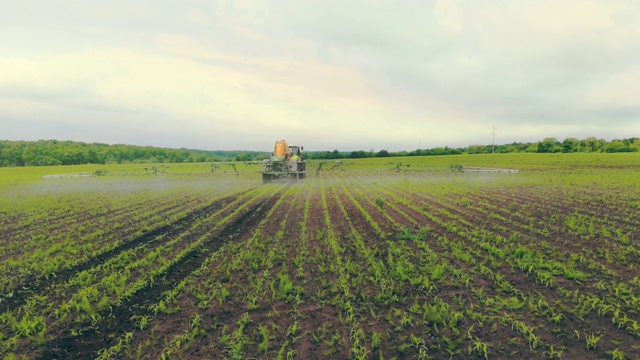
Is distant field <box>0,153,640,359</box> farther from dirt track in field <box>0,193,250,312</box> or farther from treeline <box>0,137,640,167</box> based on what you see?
treeline <box>0,137,640,167</box>

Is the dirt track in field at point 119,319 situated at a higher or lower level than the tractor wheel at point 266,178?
lower

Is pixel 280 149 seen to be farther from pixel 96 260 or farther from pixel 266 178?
pixel 96 260

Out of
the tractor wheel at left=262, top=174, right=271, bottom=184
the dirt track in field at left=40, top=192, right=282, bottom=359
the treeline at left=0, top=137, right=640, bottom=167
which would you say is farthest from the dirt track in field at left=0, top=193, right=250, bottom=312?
the treeline at left=0, top=137, right=640, bottom=167

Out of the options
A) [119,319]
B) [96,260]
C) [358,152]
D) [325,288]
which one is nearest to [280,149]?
[96,260]

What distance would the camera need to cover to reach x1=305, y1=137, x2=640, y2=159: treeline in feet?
275

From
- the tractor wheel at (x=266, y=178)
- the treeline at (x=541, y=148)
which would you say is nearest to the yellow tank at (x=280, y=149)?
the tractor wheel at (x=266, y=178)

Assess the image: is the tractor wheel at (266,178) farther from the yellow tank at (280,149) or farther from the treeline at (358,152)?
the treeline at (358,152)

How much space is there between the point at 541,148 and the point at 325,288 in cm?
10935

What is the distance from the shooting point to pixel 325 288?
24.8 feet

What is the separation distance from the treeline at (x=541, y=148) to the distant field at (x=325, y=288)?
8363 cm

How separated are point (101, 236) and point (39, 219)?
701 cm

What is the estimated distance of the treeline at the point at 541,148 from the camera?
83.7 metres

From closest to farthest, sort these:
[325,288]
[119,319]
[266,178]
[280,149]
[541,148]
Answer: [119,319]
[325,288]
[280,149]
[266,178]
[541,148]

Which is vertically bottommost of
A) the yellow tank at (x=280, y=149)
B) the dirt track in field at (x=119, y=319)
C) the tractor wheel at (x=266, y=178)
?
the dirt track in field at (x=119, y=319)
